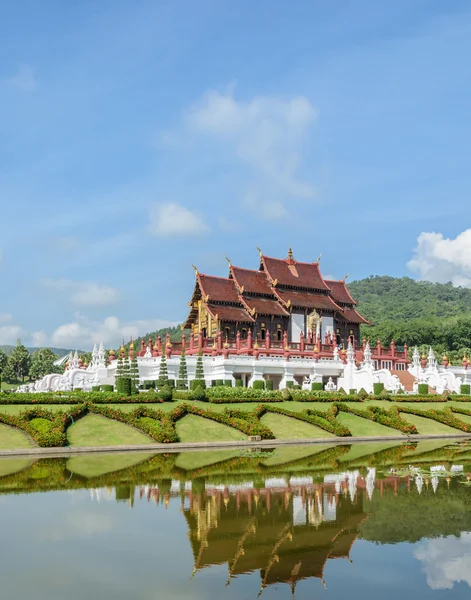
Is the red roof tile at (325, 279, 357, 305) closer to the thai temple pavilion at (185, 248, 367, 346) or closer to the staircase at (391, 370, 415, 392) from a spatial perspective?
the thai temple pavilion at (185, 248, 367, 346)

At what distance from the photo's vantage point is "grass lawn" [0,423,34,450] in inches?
1127

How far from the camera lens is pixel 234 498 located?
17125mm

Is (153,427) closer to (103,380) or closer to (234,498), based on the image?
(234,498)

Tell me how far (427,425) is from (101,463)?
2344cm

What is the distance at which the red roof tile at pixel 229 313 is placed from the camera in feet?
194

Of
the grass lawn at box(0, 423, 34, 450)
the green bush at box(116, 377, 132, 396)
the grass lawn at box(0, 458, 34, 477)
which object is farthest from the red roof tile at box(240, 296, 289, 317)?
the grass lawn at box(0, 458, 34, 477)

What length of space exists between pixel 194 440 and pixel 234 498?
15.1 meters

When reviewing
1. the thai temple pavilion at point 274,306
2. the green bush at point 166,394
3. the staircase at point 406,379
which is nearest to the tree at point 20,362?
the thai temple pavilion at point 274,306

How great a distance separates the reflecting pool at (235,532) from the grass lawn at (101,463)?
9.3 inches

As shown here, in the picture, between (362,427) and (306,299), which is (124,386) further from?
(306,299)

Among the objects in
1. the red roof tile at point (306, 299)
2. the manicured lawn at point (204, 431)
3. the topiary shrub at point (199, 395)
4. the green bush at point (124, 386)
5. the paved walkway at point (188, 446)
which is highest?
the red roof tile at point (306, 299)

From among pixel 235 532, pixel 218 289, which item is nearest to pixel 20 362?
pixel 218 289

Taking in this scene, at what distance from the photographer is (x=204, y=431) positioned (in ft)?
109

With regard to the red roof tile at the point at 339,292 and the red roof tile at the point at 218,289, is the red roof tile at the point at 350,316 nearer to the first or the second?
the red roof tile at the point at 339,292
